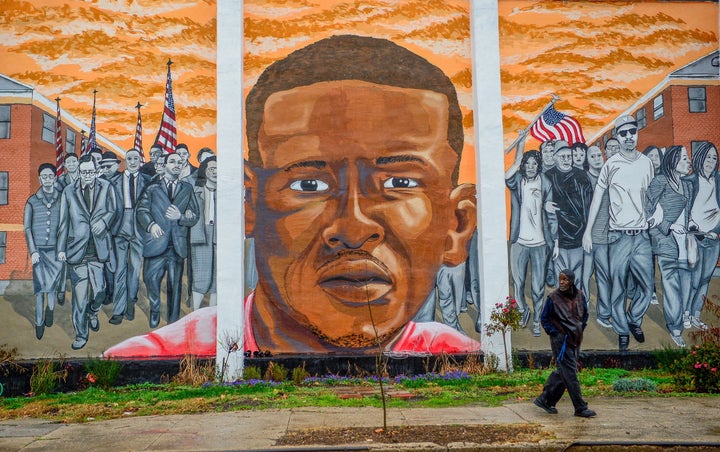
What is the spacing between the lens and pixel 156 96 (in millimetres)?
13242

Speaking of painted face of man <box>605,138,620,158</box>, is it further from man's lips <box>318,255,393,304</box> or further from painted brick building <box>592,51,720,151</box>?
man's lips <box>318,255,393,304</box>

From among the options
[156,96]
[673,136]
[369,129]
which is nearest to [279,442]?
[369,129]

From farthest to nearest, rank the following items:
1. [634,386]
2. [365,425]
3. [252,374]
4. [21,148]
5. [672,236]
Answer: [672,236]
[21,148]
[252,374]
[634,386]
[365,425]

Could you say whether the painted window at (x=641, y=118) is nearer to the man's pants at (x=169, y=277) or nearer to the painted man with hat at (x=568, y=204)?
the painted man with hat at (x=568, y=204)

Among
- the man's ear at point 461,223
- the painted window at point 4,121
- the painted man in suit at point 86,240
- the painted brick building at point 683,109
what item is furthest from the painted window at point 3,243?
the painted brick building at point 683,109

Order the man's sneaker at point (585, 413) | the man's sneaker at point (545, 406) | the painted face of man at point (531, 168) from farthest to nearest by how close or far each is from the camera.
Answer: the painted face of man at point (531, 168)
the man's sneaker at point (545, 406)
the man's sneaker at point (585, 413)

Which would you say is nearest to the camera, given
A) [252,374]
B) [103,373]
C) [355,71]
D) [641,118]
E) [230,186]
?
[103,373]

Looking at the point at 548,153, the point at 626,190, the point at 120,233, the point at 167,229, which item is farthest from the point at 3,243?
the point at 626,190

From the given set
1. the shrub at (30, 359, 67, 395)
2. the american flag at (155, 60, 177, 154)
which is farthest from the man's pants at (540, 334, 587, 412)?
the shrub at (30, 359, 67, 395)

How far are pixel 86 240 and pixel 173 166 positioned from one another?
2.08m

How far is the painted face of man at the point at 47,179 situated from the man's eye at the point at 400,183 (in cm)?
615

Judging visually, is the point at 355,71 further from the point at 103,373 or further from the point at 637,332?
the point at 637,332

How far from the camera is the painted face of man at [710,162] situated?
13.5 m

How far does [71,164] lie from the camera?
43.0 ft
